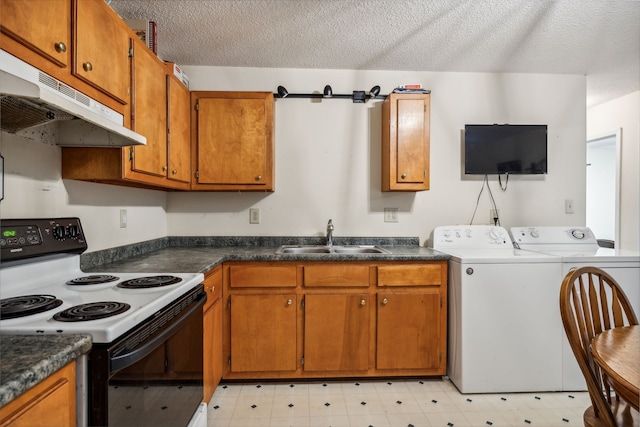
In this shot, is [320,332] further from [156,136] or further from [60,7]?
[60,7]

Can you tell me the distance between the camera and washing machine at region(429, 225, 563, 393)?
2021 millimetres

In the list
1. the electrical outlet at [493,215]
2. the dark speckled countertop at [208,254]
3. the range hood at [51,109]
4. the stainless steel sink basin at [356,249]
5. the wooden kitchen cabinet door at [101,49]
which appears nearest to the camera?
the range hood at [51,109]

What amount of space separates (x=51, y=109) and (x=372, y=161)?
6.95 feet

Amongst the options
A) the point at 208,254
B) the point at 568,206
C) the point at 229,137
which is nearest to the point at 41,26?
the point at 229,137

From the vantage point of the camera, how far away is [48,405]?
69cm

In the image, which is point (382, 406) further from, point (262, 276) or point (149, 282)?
point (149, 282)

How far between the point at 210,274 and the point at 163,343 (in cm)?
70

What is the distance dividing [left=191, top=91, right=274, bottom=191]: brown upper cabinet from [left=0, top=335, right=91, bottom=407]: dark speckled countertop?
1.66 m

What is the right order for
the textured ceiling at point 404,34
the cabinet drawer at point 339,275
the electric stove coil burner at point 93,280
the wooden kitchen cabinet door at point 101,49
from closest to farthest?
the wooden kitchen cabinet door at point 101,49
the electric stove coil burner at point 93,280
the textured ceiling at point 404,34
the cabinet drawer at point 339,275

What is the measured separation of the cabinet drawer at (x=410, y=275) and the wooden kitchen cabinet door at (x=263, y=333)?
0.62 m

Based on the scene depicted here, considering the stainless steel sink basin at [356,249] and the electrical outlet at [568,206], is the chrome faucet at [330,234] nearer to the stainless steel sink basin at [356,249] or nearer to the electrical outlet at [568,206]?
the stainless steel sink basin at [356,249]

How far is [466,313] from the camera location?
2027 millimetres

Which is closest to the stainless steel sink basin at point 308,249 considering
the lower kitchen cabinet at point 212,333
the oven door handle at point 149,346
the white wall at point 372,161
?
the white wall at point 372,161

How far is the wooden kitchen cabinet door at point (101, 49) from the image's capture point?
1221 millimetres
